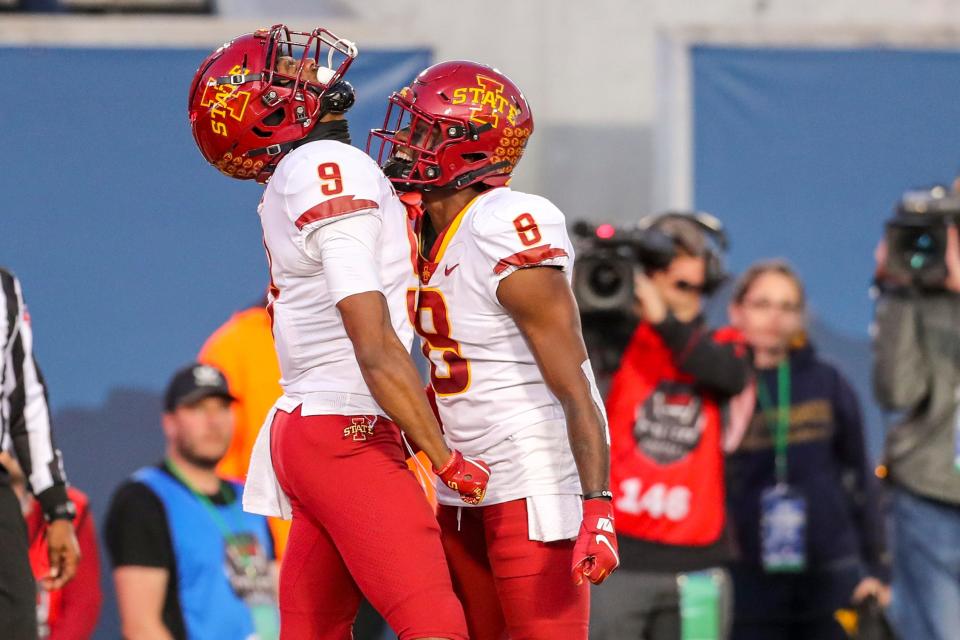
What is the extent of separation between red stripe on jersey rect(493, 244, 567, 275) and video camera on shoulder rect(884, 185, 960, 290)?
267cm

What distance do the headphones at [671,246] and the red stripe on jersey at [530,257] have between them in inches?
78.5

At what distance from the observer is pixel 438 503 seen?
3.71m

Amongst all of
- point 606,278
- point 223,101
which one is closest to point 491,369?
point 223,101

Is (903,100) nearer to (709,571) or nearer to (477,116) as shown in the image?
(709,571)

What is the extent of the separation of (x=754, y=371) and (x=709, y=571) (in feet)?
3.41

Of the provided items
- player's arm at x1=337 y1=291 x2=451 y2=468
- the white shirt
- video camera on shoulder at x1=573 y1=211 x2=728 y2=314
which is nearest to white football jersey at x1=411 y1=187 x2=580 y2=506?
the white shirt

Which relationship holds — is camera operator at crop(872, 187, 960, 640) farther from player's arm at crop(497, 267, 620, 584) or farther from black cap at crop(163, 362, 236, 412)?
player's arm at crop(497, 267, 620, 584)

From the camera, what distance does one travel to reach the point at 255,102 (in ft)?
11.6

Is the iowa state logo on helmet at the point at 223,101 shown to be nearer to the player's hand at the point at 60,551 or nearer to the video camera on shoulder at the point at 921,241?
the player's hand at the point at 60,551

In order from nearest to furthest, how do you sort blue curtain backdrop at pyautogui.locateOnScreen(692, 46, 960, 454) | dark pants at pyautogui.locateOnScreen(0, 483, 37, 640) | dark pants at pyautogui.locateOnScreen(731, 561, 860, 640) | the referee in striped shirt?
dark pants at pyautogui.locateOnScreen(0, 483, 37, 640) → the referee in striped shirt → dark pants at pyautogui.locateOnScreen(731, 561, 860, 640) → blue curtain backdrop at pyautogui.locateOnScreen(692, 46, 960, 454)

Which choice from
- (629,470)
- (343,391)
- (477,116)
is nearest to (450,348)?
(343,391)

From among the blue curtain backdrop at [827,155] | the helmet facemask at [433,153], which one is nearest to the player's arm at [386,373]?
the helmet facemask at [433,153]

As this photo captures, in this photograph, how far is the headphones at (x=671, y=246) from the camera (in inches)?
211

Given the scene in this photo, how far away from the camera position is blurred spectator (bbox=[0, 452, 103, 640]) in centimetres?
545
